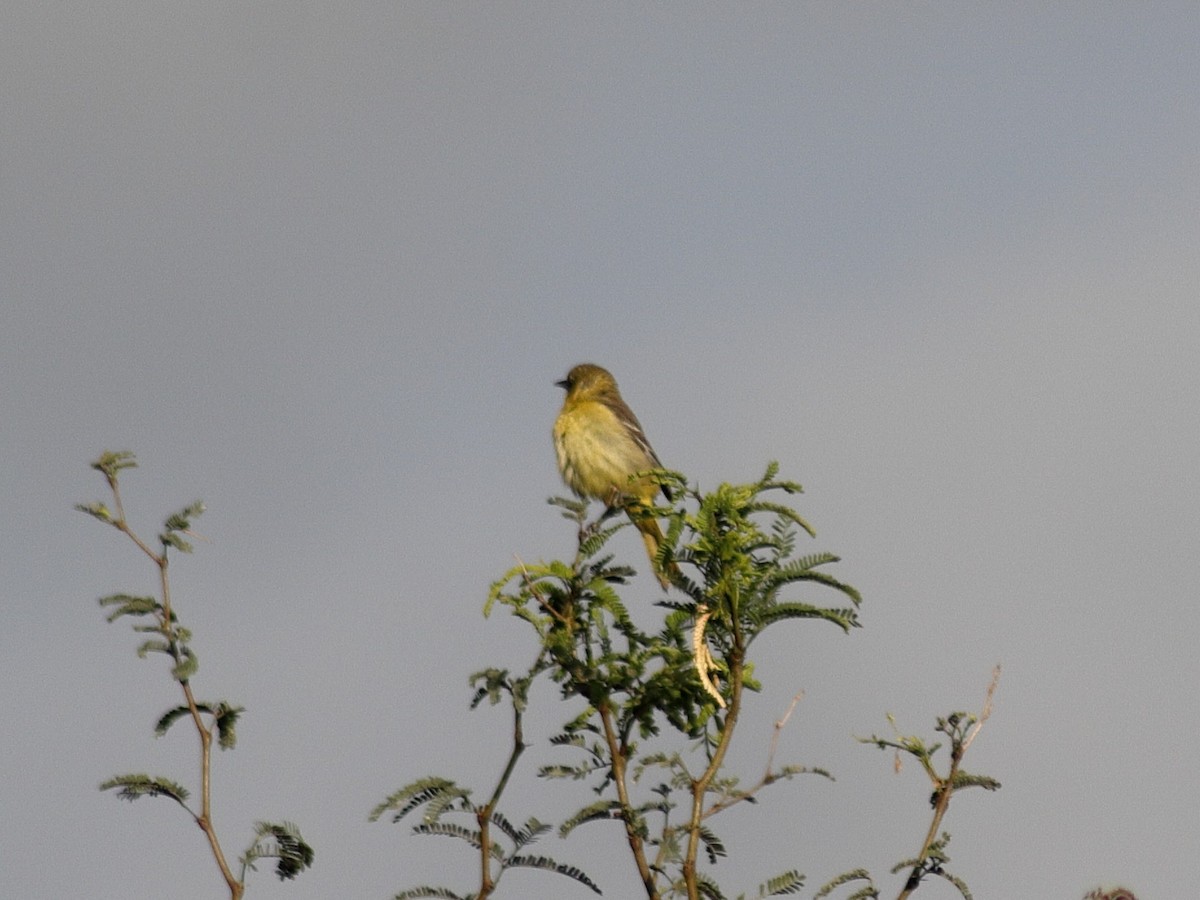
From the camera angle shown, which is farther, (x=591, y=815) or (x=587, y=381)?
(x=587, y=381)

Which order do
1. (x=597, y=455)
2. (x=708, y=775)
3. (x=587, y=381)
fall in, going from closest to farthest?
1. (x=708, y=775)
2. (x=597, y=455)
3. (x=587, y=381)

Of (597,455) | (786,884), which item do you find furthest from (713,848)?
(597,455)

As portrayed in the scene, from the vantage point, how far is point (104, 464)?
14.9 ft

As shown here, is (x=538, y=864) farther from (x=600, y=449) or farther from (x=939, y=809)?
(x=600, y=449)

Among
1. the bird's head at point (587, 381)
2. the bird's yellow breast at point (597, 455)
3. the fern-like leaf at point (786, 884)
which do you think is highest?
the bird's head at point (587, 381)

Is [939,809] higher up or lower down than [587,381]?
lower down

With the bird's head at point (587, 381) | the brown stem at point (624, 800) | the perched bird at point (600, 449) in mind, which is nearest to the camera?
the brown stem at point (624, 800)

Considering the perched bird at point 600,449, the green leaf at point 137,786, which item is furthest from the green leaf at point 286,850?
the perched bird at point 600,449

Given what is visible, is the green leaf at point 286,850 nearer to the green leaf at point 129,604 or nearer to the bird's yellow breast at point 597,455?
the green leaf at point 129,604

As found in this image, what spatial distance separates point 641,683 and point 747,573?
436 millimetres

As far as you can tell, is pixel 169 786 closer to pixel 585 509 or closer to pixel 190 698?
pixel 190 698

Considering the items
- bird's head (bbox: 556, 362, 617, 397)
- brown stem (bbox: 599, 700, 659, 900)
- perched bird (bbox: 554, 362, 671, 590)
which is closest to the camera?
brown stem (bbox: 599, 700, 659, 900)

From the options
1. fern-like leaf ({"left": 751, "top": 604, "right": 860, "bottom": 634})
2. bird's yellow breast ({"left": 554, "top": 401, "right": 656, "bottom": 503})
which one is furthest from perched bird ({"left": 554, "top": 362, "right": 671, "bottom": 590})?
fern-like leaf ({"left": 751, "top": 604, "right": 860, "bottom": 634})

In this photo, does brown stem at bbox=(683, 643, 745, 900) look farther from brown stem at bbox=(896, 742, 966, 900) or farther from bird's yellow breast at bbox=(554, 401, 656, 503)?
bird's yellow breast at bbox=(554, 401, 656, 503)
